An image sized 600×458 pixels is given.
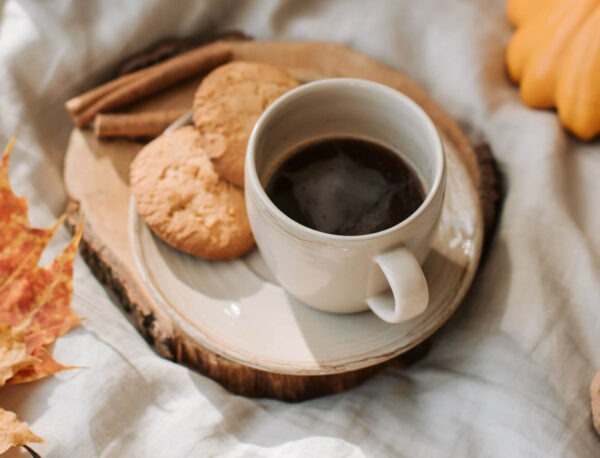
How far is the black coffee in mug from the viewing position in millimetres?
902

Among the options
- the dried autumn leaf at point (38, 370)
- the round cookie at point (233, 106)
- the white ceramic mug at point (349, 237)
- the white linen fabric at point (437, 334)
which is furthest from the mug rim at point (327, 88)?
the dried autumn leaf at point (38, 370)

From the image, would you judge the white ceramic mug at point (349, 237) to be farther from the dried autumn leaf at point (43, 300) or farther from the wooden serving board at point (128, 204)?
the dried autumn leaf at point (43, 300)

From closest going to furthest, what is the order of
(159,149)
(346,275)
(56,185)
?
(346,275) → (159,149) → (56,185)

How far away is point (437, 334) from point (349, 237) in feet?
1.15

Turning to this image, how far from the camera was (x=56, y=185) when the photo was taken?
1.19 m

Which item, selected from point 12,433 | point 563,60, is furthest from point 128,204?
point 563,60

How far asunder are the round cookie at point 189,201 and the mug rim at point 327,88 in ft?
0.43

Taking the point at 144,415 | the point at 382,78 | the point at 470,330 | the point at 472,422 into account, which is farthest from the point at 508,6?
the point at 144,415

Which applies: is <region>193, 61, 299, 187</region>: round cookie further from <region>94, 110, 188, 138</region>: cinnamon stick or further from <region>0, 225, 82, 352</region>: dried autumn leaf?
<region>0, 225, 82, 352</region>: dried autumn leaf

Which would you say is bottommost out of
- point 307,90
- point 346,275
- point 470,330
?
point 470,330

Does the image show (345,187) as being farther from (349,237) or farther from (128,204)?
(128,204)

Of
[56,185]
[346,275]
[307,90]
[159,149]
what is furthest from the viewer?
[56,185]

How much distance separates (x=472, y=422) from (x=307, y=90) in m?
0.48

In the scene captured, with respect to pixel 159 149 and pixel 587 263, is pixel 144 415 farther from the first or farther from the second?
pixel 587 263
